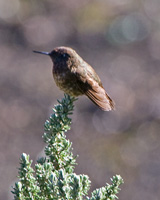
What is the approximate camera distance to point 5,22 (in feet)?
29.8

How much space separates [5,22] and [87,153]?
3.68 meters

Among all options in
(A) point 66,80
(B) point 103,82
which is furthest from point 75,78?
(B) point 103,82

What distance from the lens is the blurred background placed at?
21.9 feet

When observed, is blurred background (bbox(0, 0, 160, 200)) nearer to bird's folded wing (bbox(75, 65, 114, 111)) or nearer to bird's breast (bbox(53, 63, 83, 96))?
bird's folded wing (bbox(75, 65, 114, 111))

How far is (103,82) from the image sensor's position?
7.85m

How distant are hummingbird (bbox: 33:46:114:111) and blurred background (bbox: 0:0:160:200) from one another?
271 cm

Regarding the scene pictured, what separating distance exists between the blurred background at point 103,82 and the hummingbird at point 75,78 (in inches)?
107

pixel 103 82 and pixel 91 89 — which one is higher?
pixel 103 82

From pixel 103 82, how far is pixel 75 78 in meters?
4.06

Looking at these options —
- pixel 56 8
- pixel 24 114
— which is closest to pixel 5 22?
pixel 56 8

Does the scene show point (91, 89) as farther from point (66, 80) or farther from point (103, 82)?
point (103, 82)

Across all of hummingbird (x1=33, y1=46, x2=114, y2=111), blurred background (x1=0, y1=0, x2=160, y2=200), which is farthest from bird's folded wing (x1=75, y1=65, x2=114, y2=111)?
blurred background (x1=0, y1=0, x2=160, y2=200)

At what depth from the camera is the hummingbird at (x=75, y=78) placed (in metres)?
3.71

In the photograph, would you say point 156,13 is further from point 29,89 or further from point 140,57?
point 29,89
